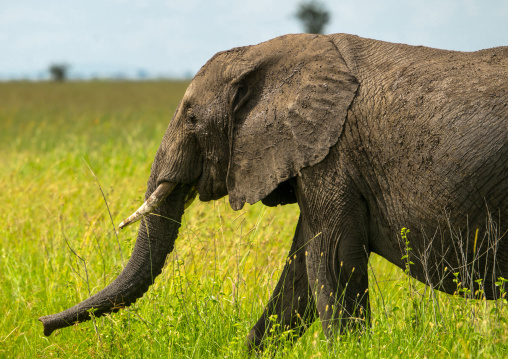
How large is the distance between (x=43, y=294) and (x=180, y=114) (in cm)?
229

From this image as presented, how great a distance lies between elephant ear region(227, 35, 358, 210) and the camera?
3756 millimetres

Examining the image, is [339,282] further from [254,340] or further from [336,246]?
[254,340]

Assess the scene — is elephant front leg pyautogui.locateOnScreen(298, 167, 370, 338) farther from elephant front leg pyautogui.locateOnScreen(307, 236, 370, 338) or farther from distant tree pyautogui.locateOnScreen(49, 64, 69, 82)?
distant tree pyautogui.locateOnScreen(49, 64, 69, 82)

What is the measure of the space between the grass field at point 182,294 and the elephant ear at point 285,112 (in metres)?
0.68

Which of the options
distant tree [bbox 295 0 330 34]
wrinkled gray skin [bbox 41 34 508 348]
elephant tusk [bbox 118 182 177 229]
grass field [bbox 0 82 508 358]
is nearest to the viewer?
wrinkled gray skin [bbox 41 34 508 348]

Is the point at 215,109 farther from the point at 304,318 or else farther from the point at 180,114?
the point at 304,318

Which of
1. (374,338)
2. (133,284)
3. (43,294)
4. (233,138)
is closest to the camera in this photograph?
(374,338)

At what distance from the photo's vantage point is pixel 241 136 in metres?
4.00

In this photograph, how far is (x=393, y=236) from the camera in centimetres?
383

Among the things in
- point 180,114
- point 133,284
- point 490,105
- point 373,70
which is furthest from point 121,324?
point 490,105

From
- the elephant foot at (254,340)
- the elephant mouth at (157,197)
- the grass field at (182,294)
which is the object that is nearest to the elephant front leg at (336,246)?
the grass field at (182,294)

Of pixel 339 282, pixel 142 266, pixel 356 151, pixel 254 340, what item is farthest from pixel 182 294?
pixel 356 151

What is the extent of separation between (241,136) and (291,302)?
45.8 inches

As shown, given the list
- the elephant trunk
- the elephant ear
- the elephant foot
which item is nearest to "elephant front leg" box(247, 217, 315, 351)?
the elephant foot
